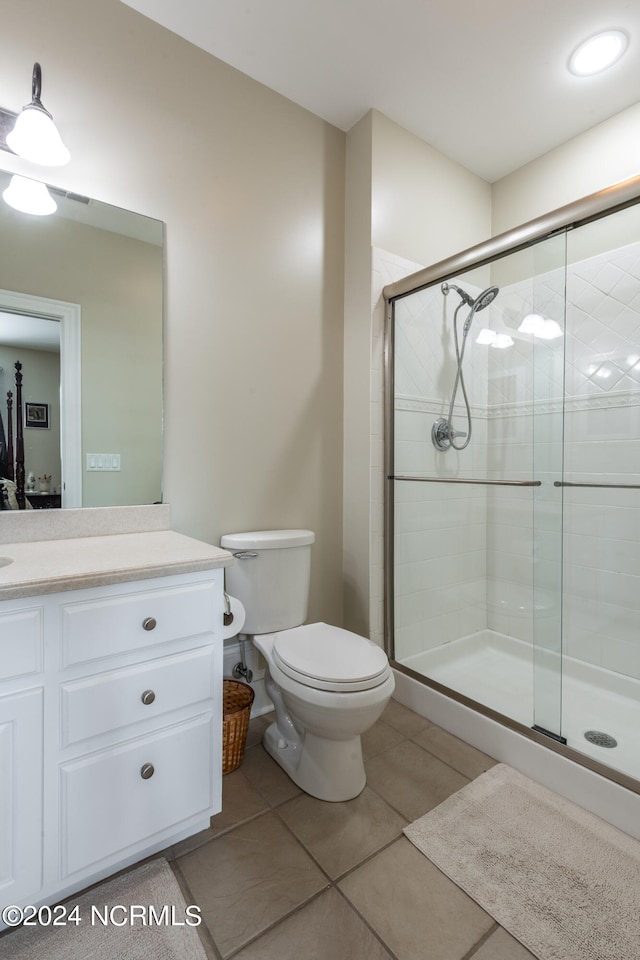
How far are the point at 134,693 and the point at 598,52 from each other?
109 inches

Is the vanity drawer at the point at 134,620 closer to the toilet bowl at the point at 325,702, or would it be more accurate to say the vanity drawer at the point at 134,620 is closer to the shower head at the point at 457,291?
the toilet bowl at the point at 325,702

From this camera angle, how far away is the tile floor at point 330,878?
1013 mm

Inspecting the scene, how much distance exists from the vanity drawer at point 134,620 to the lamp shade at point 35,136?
1.29 metres

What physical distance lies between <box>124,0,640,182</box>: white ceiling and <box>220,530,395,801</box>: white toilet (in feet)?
6.04

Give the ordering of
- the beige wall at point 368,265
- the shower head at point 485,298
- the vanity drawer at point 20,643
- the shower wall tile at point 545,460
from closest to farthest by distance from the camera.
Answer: the vanity drawer at point 20,643, the shower wall tile at point 545,460, the shower head at point 485,298, the beige wall at point 368,265

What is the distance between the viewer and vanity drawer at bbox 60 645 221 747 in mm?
1046

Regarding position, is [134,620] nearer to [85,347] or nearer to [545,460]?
[85,347]

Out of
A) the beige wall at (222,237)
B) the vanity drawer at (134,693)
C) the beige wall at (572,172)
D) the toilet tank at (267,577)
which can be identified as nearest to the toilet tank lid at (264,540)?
the toilet tank at (267,577)

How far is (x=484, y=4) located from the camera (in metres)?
1.59

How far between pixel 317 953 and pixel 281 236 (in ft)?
7.71

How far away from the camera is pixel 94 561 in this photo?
3.81ft

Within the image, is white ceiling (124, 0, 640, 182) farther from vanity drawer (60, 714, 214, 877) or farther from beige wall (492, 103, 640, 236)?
vanity drawer (60, 714, 214, 877)

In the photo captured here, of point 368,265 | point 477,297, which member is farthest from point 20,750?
point 477,297

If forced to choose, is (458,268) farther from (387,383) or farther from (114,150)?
(114,150)
